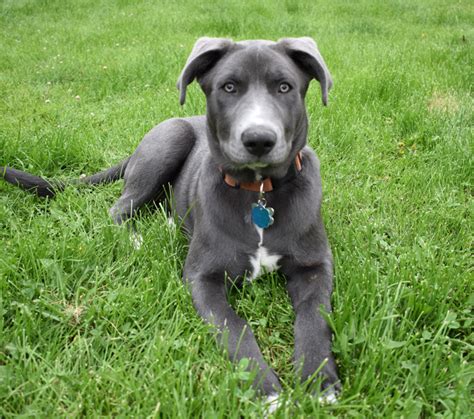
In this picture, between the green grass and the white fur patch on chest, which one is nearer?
the green grass

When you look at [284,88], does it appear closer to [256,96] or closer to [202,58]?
[256,96]

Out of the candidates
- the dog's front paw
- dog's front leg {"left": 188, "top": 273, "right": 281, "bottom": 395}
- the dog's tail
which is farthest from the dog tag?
the dog's tail

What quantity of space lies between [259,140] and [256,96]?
0.96 ft

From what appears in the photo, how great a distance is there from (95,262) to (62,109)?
10.5ft

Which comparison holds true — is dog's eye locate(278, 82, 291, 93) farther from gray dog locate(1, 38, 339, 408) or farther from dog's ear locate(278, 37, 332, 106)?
dog's ear locate(278, 37, 332, 106)

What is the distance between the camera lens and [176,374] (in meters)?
1.89

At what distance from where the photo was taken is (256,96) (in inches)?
92.4

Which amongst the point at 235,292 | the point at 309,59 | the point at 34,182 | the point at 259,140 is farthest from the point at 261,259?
the point at 34,182

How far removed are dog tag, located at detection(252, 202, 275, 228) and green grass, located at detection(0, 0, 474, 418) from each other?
1.07 feet

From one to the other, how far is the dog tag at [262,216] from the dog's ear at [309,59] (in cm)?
60

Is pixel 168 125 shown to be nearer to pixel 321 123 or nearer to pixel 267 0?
pixel 321 123

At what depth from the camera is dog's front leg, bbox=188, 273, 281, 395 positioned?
1920mm

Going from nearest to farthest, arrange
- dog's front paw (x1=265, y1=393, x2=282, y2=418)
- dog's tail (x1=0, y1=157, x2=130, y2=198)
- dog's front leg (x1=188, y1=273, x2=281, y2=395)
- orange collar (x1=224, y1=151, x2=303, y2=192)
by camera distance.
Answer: dog's front paw (x1=265, y1=393, x2=282, y2=418) < dog's front leg (x1=188, y1=273, x2=281, y2=395) < orange collar (x1=224, y1=151, x2=303, y2=192) < dog's tail (x1=0, y1=157, x2=130, y2=198)

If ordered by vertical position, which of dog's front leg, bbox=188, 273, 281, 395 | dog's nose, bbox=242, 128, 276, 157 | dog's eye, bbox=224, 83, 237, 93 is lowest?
dog's front leg, bbox=188, 273, 281, 395
